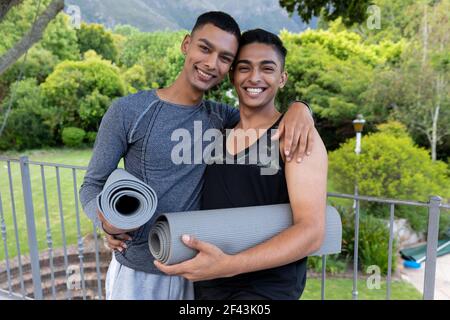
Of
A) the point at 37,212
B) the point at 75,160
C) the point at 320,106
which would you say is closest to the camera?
the point at 37,212

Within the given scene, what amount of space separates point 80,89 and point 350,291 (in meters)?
9.93

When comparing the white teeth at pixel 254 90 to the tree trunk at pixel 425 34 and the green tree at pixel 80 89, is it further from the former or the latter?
the green tree at pixel 80 89

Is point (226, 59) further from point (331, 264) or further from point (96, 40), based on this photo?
point (96, 40)

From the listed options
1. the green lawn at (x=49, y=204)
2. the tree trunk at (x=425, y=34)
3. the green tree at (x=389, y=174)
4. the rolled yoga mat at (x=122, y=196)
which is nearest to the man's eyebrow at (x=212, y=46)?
the rolled yoga mat at (x=122, y=196)

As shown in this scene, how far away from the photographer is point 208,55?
104cm

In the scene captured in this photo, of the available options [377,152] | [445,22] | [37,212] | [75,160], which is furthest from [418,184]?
[75,160]

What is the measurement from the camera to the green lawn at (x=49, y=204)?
729 cm

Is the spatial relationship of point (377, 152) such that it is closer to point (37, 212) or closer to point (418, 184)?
point (418, 184)

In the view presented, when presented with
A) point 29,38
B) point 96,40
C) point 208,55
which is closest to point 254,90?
point 208,55

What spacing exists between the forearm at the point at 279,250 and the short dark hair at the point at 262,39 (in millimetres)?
450

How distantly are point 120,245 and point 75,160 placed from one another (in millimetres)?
11362

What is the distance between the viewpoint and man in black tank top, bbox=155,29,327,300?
0.80 meters

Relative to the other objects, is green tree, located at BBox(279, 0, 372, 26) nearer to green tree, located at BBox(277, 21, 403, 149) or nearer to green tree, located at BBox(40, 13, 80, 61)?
green tree, located at BBox(277, 21, 403, 149)
